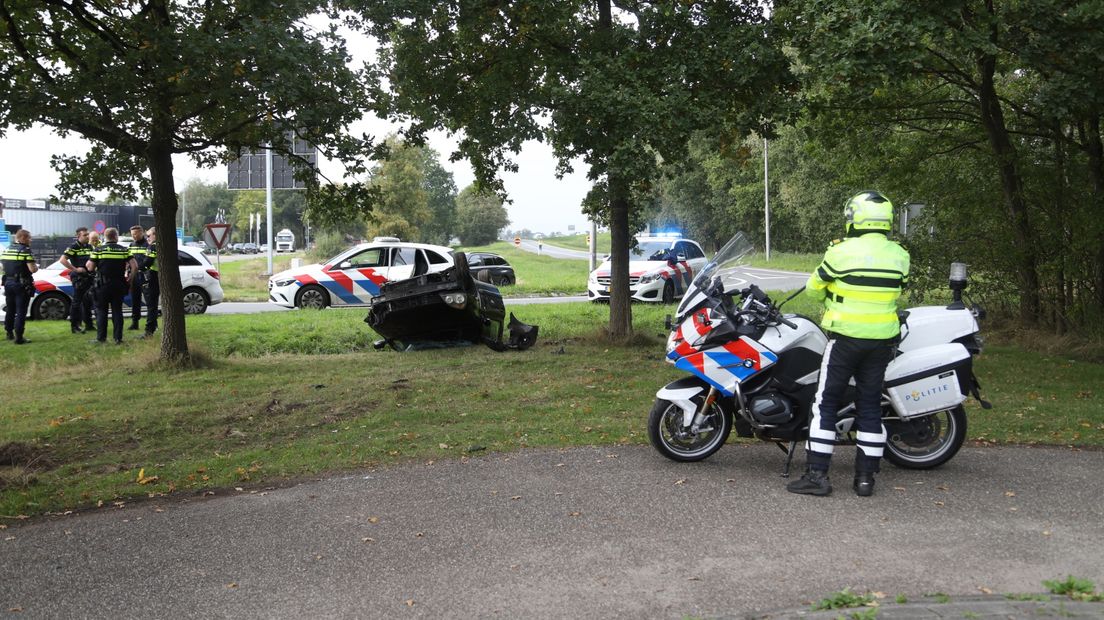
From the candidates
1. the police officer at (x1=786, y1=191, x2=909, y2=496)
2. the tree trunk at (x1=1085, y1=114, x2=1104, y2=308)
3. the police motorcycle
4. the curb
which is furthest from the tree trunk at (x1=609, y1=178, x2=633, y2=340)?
the curb

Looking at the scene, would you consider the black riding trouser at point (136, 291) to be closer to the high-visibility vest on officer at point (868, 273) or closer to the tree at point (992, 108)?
the tree at point (992, 108)

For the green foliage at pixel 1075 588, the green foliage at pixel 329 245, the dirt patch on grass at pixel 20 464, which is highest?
the green foliage at pixel 329 245

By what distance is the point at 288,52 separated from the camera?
9.46 m

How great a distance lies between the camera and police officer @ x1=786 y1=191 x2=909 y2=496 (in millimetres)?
5719

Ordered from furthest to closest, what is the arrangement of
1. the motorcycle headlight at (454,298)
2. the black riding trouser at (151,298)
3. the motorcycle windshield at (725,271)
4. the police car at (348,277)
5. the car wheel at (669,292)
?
1. the car wheel at (669,292)
2. the police car at (348,277)
3. the black riding trouser at (151,298)
4. the motorcycle headlight at (454,298)
5. the motorcycle windshield at (725,271)

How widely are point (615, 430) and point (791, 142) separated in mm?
51575

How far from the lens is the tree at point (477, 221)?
105 meters

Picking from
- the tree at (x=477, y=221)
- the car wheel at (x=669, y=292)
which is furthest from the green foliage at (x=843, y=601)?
the tree at (x=477, y=221)

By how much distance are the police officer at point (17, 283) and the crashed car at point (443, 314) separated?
577 centimetres

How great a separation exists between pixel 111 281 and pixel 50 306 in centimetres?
468

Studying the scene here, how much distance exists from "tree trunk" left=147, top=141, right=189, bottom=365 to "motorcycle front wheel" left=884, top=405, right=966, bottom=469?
30.2ft

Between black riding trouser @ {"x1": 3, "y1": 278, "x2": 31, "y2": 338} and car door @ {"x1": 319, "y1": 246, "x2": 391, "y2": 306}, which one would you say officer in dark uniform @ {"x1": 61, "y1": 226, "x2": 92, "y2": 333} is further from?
car door @ {"x1": 319, "y1": 246, "x2": 391, "y2": 306}

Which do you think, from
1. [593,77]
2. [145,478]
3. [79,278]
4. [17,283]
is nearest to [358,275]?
[79,278]

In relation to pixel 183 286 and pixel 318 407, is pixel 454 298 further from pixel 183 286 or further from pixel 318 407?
pixel 183 286
